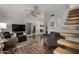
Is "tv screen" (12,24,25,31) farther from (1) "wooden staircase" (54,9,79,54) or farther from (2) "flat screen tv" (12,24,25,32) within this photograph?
(1) "wooden staircase" (54,9,79,54)

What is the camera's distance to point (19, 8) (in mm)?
2039

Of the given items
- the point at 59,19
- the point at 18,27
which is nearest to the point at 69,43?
the point at 59,19

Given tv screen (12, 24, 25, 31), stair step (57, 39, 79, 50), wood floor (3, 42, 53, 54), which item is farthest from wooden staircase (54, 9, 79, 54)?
tv screen (12, 24, 25, 31)

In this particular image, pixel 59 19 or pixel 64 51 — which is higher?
pixel 59 19

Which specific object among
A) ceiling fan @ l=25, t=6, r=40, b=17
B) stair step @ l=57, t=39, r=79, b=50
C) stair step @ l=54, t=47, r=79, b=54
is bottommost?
stair step @ l=54, t=47, r=79, b=54

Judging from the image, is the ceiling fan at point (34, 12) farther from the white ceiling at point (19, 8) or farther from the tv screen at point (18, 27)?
the tv screen at point (18, 27)

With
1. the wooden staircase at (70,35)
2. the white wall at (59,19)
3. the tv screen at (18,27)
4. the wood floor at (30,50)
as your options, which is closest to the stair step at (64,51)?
the wooden staircase at (70,35)

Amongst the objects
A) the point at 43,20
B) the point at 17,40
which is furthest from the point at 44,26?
the point at 17,40

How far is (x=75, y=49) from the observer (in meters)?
2.02

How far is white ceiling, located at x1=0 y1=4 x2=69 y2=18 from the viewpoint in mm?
2014

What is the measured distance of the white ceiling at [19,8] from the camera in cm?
201

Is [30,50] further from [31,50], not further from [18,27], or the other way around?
[18,27]

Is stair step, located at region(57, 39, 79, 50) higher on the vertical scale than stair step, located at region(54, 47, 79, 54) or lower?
higher
